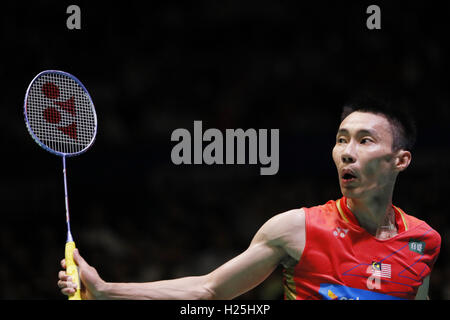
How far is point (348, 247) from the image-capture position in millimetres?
3428

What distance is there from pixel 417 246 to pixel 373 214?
27 centimetres

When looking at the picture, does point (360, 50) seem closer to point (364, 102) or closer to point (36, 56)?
point (36, 56)

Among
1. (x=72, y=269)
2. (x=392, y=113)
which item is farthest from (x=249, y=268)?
(x=392, y=113)

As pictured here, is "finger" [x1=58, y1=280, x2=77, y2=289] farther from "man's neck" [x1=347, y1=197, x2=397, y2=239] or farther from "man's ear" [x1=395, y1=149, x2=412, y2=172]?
"man's ear" [x1=395, y1=149, x2=412, y2=172]

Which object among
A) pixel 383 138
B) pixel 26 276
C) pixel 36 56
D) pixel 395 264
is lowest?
pixel 26 276

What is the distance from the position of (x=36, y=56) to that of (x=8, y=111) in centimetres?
66

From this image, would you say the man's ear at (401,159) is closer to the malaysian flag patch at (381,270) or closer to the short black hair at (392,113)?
the short black hair at (392,113)

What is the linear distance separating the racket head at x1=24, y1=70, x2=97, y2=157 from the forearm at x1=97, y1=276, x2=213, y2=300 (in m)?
0.86

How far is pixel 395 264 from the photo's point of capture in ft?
11.3

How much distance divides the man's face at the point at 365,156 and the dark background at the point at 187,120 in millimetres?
2618

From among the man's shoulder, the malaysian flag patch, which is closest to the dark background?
the man's shoulder

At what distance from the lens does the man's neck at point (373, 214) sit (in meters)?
3.54

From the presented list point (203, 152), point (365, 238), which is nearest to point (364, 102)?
point (365, 238)

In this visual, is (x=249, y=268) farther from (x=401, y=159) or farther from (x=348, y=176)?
(x=401, y=159)
